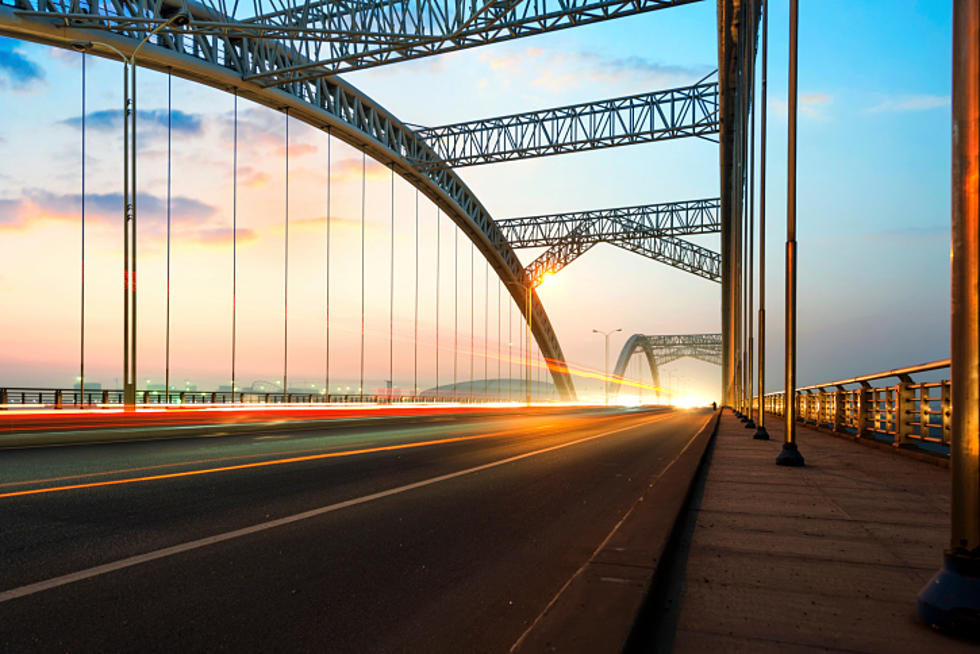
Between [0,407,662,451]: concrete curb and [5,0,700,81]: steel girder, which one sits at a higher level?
[5,0,700,81]: steel girder

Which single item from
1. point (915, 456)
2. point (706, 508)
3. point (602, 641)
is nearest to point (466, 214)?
point (915, 456)

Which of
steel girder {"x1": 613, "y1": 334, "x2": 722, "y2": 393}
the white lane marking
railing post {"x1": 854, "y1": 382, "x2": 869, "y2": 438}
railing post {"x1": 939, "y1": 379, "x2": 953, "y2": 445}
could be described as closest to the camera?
the white lane marking

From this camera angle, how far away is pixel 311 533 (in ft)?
18.0

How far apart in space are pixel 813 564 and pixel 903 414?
970 cm

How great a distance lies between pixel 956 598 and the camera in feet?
10.7

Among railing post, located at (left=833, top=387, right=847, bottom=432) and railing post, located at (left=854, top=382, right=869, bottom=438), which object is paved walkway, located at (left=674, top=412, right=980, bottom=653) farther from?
railing post, located at (left=833, top=387, right=847, bottom=432)

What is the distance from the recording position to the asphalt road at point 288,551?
3.37m

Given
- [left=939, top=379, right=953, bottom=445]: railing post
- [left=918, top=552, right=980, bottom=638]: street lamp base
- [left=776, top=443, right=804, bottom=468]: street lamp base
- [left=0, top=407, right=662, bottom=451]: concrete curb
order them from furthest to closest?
[left=0, top=407, right=662, bottom=451]: concrete curb
[left=776, top=443, right=804, bottom=468]: street lamp base
[left=939, top=379, right=953, bottom=445]: railing post
[left=918, top=552, right=980, bottom=638]: street lamp base

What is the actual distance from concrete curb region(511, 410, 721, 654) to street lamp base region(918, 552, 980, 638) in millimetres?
1232

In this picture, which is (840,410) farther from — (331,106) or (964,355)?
(331,106)

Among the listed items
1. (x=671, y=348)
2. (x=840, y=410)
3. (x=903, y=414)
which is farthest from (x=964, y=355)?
(x=671, y=348)

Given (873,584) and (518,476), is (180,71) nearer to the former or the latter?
(518,476)

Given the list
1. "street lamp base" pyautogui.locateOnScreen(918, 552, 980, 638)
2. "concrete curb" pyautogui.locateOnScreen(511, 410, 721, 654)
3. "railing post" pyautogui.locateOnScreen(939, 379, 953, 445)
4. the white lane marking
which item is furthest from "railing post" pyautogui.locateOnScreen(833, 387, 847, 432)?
"street lamp base" pyautogui.locateOnScreen(918, 552, 980, 638)

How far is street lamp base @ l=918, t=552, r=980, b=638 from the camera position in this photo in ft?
10.5
